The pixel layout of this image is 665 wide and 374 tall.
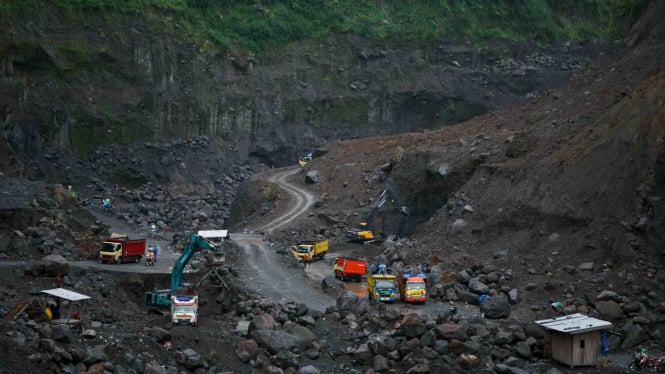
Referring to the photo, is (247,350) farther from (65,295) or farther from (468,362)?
(65,295)

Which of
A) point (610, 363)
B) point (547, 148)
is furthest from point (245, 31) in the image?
point (610, 363)

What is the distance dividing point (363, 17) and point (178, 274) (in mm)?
58647

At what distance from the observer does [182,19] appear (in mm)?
77938

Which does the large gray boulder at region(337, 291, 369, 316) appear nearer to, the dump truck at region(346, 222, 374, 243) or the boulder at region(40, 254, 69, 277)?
the boulder at region(40, 254, 69, 277)

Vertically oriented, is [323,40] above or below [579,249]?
above

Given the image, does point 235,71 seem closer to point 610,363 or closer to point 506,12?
point 506,12

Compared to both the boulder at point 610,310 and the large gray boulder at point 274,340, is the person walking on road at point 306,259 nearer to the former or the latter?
the large gray boulder at point 274,340

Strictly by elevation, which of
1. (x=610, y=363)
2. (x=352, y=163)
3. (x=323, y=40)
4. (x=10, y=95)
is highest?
(x=323, y=40)

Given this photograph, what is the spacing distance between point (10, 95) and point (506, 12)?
52.6 m

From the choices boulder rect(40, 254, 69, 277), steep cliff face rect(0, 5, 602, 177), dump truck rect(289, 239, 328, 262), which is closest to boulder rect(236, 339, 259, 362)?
boulder rect(40, 254, 69, 277)

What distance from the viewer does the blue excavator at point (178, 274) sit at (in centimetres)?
3219

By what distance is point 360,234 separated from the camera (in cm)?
4744

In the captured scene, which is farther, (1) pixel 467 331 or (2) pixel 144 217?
(2) pixel 144 217

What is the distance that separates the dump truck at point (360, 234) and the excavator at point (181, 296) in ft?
44.9
